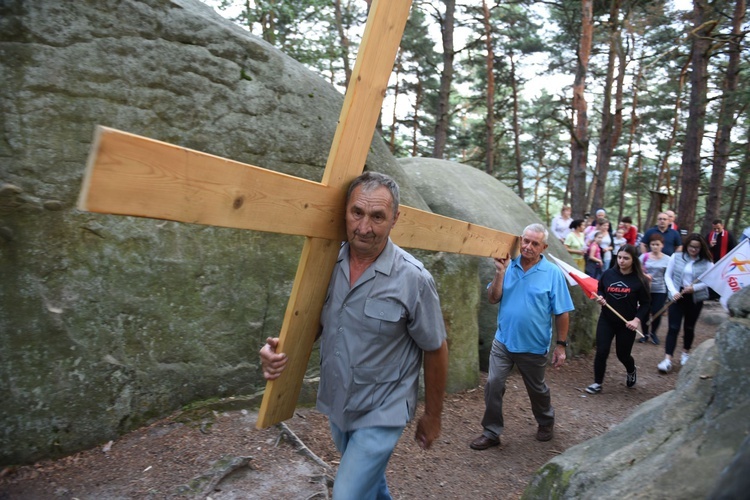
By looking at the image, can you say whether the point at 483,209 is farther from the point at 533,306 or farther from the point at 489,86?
the point at 489,86

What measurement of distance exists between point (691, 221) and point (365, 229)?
42.5ft

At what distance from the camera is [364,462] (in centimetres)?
224

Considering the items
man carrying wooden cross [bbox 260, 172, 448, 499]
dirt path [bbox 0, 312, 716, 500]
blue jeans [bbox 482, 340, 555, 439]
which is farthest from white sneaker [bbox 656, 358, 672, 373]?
man carrying wooden cross [bbox 260, 172, 448, 499]

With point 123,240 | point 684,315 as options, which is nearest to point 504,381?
point 123,240

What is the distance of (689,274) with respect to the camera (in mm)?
7410

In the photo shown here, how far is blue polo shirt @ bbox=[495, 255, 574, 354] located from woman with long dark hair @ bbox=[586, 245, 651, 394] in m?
1.89

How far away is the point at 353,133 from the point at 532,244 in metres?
3.03

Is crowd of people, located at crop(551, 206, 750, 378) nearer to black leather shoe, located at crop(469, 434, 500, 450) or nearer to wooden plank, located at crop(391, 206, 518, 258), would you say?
black leather shoe, located at crop(469, 434, 500, 450)

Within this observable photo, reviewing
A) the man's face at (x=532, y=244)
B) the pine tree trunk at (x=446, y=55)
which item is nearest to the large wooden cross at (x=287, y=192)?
the man's face at (x=532, y=244)

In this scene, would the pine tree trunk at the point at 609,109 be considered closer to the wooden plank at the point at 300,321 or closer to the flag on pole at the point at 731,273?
the flag on pole at the point at 731,273

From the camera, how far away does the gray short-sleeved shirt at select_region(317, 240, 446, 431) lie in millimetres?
2324

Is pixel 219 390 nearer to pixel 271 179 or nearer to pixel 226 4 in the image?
pixel 271 179

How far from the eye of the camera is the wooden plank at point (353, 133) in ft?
7.16

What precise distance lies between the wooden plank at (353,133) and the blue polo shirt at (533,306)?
2941 millimetres
